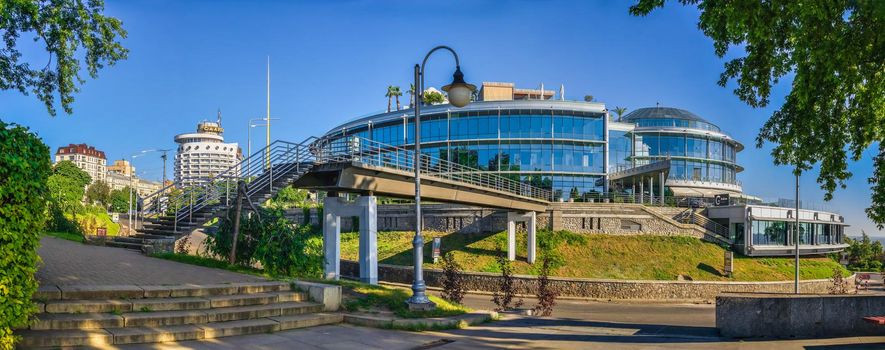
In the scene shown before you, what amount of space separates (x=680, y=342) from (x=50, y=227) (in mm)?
28768

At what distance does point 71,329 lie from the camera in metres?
8.59

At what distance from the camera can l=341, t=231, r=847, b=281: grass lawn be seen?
38625mm

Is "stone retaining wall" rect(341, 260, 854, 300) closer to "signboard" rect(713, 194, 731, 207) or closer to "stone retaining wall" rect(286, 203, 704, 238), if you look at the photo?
"stone retaining wall" rect(286, 203, 704, 238)

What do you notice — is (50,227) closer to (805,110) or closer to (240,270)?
(240,270)

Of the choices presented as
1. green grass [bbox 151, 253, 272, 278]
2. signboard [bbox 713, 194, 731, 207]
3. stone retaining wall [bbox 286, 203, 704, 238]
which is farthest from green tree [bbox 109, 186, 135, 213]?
green grass [bbox 151, 253, 272, 278]

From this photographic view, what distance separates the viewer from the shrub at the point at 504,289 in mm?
19391

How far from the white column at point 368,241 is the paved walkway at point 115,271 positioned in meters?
7.86

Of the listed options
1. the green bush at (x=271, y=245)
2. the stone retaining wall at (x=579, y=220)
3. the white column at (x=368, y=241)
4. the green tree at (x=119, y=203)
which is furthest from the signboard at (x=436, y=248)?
the green tree at (x=119, y=203)

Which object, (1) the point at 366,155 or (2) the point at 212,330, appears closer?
(2) the point at 212,330

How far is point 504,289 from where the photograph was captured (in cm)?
1969

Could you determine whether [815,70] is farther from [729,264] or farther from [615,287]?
[729,264]

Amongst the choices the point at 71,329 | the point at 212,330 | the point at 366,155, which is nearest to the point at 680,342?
→ the point at 212,330

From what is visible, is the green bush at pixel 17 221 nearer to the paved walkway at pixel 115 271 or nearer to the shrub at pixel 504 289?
the paved walkway at pixel 115 271

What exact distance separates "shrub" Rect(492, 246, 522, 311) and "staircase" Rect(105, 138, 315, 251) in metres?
8.41
